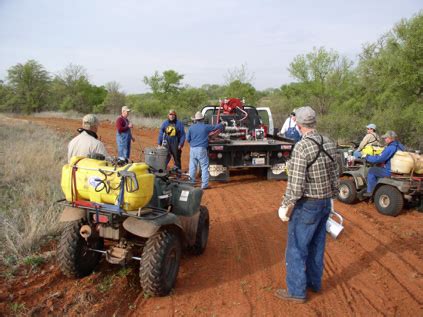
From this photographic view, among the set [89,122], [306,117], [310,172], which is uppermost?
[306,117]

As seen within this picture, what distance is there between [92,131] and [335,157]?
2.84 meters

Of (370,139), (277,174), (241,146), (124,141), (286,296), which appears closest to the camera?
(286,296)

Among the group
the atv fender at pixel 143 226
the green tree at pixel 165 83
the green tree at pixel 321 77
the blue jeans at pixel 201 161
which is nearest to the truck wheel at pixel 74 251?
the atv fender at pixel 143 226

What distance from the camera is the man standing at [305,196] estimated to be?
3717 millimetres

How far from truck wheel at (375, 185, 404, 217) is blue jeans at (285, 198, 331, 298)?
11.9ft

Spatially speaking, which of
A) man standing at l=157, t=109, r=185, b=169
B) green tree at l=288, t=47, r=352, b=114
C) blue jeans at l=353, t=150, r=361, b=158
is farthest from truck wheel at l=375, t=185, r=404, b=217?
green tree at l=288, t=47, r=352, b=114

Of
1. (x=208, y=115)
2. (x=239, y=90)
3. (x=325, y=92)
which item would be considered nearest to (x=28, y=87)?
(x=239, y=90)

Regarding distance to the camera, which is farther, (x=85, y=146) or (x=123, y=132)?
(x=123, y=132)

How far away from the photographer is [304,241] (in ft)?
12.7

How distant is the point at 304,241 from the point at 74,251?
2.35 meters

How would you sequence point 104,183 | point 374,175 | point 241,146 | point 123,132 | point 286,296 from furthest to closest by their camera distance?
point 123,132, point 241,146, point 374,175, point 286,296, point 104,183

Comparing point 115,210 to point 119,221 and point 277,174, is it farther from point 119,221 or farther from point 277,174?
point 277,174

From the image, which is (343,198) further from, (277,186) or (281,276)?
(281,276)

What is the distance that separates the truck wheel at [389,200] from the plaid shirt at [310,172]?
383 cm
